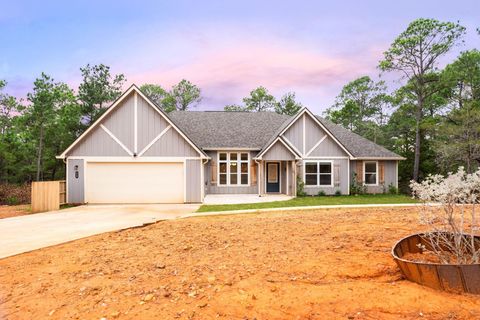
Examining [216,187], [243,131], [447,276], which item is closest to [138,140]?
[216,187]

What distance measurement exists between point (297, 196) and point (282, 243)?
13161 mm

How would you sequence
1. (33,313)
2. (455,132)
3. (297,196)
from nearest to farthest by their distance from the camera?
(33,313)
(297,196)
(455,132)

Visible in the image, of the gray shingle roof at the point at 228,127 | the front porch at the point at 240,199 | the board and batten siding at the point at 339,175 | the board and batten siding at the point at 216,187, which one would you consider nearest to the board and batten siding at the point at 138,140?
the front porch at the point at 240,199

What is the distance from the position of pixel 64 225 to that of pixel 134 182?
6.42 metres

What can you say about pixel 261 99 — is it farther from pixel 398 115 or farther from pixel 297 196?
pixel 297 196

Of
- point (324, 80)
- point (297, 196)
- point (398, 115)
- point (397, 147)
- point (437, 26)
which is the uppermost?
point (437, 26)

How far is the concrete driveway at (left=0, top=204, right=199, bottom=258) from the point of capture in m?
8.02

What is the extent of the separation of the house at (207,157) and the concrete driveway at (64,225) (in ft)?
8.52

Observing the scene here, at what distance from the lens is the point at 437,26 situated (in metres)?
24.3

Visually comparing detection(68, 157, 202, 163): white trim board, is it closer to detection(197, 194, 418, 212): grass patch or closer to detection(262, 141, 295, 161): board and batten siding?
detection(197, 194, 418, 212): grass patch

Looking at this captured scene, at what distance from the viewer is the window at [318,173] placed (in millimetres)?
20625

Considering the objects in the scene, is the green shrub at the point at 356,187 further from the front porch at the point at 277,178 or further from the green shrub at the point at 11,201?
the green shrub at the point at 11,201

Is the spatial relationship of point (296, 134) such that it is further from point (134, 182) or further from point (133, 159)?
point (134, 182)

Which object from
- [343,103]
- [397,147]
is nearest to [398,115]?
[397,147]
